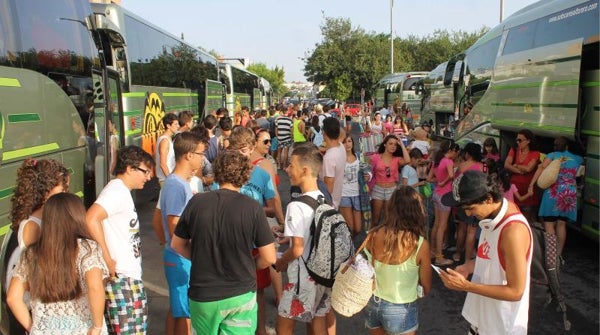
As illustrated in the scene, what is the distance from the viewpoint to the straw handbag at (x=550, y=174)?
21.3 feet

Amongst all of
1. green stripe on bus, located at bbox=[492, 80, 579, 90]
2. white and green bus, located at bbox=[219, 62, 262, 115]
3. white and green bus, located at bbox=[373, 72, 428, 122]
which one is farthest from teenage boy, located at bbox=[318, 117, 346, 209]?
white and green bus, located at bbox=[373, 72, 428, 122]

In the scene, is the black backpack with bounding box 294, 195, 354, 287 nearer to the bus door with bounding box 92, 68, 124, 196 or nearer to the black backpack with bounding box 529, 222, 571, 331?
the black backpack with bounding box 529, 222, 571, 331

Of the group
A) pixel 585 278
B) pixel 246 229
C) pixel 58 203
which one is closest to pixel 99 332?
pixel 58 203

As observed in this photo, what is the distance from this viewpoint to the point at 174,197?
3814 mm

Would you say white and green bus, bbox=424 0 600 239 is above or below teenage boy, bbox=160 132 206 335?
above

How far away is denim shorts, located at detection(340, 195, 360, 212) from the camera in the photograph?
21.8 ft

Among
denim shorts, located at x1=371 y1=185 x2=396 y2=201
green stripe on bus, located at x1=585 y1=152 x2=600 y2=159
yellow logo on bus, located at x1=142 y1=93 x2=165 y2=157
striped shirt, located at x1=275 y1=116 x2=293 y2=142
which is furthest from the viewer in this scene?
striped shirt, located at x1=275 y1=116 x2=293 y2=142

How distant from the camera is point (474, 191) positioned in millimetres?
2857

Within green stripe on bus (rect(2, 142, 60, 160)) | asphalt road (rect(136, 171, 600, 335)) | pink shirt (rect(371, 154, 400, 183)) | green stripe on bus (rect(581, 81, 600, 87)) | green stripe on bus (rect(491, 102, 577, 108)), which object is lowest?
asphalt road (rect(136, 171, 600, 335))

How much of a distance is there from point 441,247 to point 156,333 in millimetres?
3835

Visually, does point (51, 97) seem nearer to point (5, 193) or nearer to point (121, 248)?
point (5, 193)

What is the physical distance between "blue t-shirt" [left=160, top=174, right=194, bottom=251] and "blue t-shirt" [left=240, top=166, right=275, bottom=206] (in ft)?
2.62

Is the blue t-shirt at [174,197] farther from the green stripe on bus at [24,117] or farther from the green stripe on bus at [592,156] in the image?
the green stripe on bus at [592,156]

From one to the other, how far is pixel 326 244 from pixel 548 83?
5.68 m
